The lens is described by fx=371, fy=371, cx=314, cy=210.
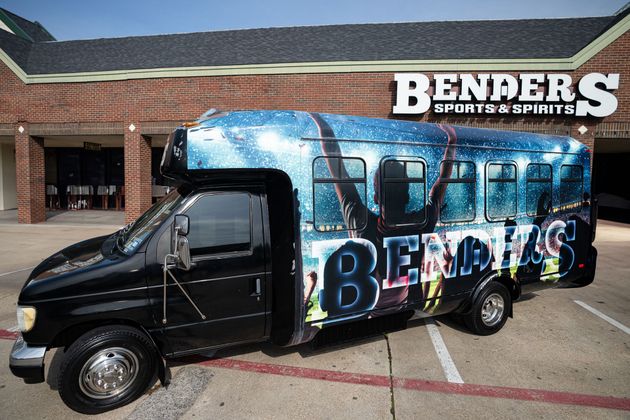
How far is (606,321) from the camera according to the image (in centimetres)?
550

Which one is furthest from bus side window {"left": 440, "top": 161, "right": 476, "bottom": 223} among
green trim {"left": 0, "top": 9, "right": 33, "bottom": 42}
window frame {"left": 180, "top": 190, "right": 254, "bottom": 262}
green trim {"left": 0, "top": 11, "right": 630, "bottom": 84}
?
green trim {"left": 0, "top": 9, "right": 33, "bottom": 42}

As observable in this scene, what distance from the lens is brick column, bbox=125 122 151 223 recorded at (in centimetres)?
1373

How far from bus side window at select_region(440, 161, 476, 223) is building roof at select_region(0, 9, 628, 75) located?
975 cm

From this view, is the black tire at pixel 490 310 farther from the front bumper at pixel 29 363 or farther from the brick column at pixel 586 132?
the brick column at pixel 586 132

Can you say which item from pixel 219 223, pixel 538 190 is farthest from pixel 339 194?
pixel 538 190

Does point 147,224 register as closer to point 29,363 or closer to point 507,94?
point 29,363

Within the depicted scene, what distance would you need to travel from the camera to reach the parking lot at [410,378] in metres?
3.32

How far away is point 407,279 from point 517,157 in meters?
2.40

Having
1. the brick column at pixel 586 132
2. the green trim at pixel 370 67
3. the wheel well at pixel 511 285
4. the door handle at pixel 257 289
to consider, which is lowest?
the wheel well at pixel 511 285

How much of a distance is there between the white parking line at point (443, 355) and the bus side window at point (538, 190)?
211 centimetres

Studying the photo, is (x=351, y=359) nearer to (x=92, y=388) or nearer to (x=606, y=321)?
(x=92, y=388)

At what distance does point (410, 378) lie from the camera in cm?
384

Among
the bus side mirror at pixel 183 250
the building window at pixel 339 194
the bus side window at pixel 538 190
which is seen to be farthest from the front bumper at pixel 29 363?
the bus side window at pixel 538 190

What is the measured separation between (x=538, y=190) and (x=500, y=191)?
809mm
